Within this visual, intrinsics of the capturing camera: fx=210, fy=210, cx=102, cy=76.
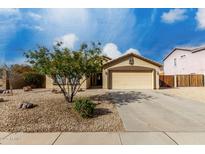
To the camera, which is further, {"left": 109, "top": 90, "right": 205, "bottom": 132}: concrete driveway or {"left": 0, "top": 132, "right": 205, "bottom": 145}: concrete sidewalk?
{"left": 109, "top": 90, "right": 205, "bottom": 132}: concrete driveway

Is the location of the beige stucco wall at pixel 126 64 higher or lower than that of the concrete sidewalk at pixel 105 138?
higher

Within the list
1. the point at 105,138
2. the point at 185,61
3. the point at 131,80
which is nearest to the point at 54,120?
the point at 105,138

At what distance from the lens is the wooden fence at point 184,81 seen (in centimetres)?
2764

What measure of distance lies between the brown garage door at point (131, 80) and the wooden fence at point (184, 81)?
6.28 metres

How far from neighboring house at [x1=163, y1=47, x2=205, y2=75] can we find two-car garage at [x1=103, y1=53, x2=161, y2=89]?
10.1m

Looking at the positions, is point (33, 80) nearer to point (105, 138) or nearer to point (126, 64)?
Answer: point (126, 64)

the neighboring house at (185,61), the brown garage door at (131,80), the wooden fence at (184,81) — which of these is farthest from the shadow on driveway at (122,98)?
the neighboring house at (185,61)

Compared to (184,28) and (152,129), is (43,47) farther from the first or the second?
(184,28)

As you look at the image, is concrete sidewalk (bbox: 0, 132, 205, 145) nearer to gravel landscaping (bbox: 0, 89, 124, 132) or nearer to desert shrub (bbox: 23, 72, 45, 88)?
gravel landscaping (bbox: 0, 89, 124, 132)

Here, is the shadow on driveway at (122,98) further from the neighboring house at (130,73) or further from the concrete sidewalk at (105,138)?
the neighboring house at (130,73)

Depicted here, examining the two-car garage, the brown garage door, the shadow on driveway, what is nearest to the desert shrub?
the two-car garage

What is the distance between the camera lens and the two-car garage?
71.9 feet

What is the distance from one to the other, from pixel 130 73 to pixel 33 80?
10.7m
